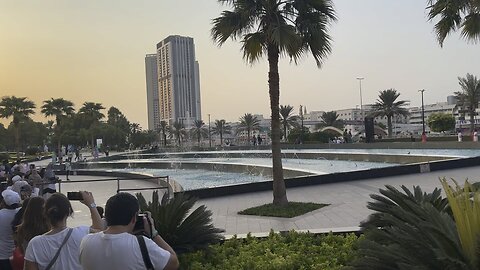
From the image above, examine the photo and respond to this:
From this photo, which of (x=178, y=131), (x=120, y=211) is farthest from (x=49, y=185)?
(x=178, y=131)

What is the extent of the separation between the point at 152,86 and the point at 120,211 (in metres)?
198

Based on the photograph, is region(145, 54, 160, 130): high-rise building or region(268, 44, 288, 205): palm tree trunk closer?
region(268, 44, 288, 205): palm tree trunk

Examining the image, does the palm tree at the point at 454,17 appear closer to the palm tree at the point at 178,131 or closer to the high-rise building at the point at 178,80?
the palm tree at the point at 178,131

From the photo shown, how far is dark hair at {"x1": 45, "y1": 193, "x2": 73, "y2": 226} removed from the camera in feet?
12.0

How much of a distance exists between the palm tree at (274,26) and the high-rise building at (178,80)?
438ft

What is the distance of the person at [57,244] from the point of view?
3.54 m

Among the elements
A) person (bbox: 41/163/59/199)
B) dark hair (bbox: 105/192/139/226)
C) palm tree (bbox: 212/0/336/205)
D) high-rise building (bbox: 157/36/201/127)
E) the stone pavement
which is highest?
high-rise building (bbox: 157/36/201/127)

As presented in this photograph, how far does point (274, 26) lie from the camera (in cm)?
1095

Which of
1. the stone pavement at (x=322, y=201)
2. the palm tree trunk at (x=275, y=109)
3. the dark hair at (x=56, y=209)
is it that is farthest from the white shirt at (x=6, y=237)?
the palm tree trunk at (x=275, y=109)

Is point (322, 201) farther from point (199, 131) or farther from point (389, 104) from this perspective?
point (199, 131)

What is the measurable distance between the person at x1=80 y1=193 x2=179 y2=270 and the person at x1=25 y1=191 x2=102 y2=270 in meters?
0.64

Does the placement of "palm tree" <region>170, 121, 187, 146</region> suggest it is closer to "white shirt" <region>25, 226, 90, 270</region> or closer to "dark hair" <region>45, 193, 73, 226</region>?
"dark hair" <region>45, 193, 73, 226</region>

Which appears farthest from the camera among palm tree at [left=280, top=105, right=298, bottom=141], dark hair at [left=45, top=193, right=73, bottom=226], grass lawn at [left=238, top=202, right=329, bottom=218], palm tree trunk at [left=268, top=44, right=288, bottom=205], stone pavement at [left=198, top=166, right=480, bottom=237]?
palm tree at [left=280, top=105, right=298, bottom=141]

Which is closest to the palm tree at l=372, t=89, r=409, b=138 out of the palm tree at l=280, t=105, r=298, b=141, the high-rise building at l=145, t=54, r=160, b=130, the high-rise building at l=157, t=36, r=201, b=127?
the palm tree at l=280, t=105, r=298, b=141
